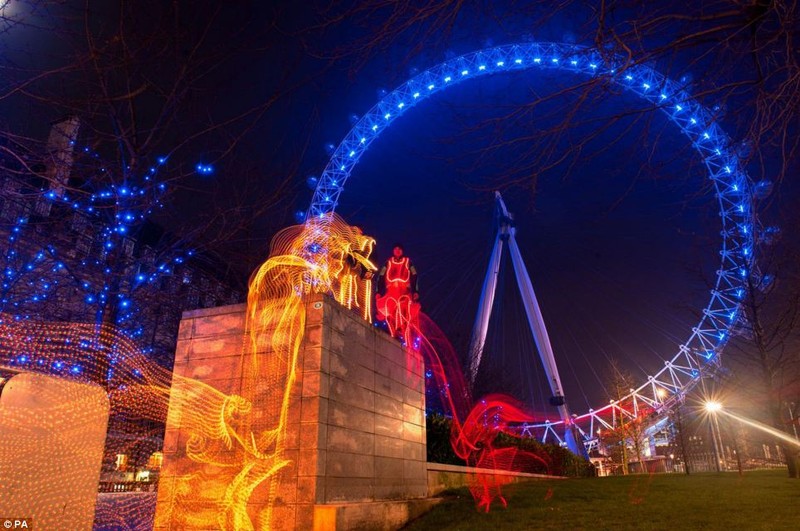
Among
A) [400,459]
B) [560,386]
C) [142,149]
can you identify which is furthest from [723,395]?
[142,149]

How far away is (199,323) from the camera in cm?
1011

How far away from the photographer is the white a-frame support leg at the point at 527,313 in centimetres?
3709

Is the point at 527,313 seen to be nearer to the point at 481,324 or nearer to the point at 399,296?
the point at 481,324

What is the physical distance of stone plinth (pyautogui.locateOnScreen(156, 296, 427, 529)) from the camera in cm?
821

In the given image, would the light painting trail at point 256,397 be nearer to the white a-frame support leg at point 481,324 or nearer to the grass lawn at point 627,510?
the grass lawn at point 627,510

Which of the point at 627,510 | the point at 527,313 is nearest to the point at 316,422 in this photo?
the point at 627,510

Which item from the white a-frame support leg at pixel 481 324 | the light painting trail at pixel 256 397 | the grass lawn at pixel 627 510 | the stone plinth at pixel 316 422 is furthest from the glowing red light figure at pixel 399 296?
the white a-frame support leg at pixel 481 324

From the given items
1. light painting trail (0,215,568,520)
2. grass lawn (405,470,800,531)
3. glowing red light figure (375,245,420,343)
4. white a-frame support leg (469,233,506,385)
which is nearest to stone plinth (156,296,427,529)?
light painting trail (0,215,568,520)

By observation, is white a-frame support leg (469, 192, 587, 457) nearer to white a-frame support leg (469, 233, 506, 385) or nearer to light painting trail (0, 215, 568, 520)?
white a-frame support leg (469, 233, 506, 385)

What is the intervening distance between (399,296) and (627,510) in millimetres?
7117

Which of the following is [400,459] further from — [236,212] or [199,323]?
→ [236,212]

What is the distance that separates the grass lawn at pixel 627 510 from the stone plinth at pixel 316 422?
1527 millimetres

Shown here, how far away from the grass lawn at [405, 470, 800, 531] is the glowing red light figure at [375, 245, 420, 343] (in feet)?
14.1

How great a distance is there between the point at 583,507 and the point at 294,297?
813 cm
